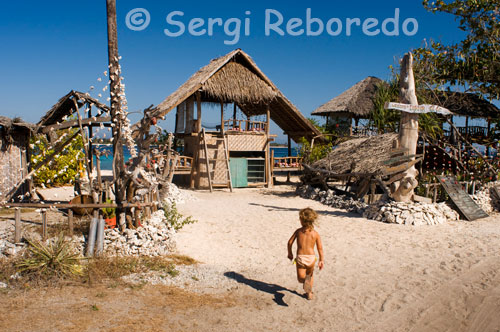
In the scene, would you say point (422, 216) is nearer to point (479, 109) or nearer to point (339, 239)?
point (339, 239)

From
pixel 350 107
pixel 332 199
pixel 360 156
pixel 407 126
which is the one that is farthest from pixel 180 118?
pixel 350 107

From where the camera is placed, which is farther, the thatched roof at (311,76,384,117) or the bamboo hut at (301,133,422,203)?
the thatched roof at (311,76,384,117)

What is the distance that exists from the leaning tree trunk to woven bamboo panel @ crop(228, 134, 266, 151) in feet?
25.0

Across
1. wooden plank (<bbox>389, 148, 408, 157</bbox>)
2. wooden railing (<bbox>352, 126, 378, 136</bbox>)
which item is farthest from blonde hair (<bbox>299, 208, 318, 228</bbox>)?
wooden railing (<bbox>352, 126, 378, 136</bbox>)

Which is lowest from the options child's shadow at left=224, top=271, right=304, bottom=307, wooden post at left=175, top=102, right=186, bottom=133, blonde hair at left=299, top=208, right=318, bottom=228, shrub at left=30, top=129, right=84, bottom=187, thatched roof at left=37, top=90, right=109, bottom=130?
child's shadow at left=224, top=271, right=304, bottom=307

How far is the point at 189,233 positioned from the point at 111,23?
4.52m

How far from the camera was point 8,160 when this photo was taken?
9.55 m

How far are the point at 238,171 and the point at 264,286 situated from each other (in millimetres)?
11024

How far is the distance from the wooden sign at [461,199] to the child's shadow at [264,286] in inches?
285

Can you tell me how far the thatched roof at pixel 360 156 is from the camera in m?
12.5

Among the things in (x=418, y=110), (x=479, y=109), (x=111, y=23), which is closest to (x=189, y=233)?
(x=111, y=23)

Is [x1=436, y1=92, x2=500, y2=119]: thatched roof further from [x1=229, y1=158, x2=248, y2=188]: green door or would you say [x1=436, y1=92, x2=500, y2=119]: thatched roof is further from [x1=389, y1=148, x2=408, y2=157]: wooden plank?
[x1=389, y1=148, x2=408, y2=157]: wooden plank

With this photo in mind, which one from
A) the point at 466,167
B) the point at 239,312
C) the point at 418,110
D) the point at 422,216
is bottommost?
the point at 239,312

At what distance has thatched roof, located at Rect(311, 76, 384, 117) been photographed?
2341 cm
